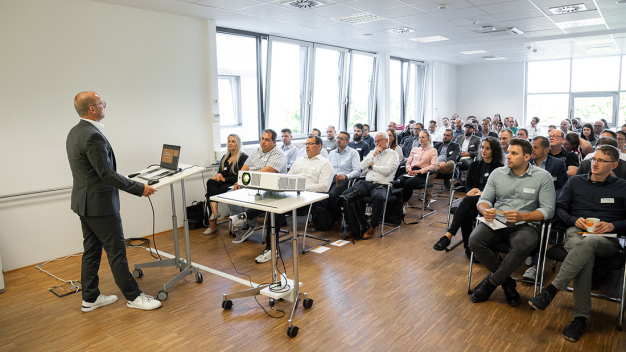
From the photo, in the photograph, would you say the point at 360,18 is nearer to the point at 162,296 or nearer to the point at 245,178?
the point at 245,178

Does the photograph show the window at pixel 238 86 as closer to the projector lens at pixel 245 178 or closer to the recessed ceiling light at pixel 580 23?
the projector lens at pixel 245 178

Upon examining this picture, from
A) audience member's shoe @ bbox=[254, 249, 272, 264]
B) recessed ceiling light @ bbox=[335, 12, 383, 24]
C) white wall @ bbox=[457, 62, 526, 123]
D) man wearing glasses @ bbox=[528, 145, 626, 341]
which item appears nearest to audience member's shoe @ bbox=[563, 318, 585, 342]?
man wearing glasses @ bbox=[528, 145, 626, 341]

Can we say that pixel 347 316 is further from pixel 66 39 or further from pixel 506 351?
pixel 66 39

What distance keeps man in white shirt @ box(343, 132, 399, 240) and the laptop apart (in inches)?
97.6

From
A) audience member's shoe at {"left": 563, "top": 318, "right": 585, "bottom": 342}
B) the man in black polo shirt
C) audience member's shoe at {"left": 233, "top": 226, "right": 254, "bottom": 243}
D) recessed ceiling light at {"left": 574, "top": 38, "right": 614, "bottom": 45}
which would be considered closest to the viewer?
audience member's shoe at {"left": 563, "top": 318, "right": 585, "bottom": 342}

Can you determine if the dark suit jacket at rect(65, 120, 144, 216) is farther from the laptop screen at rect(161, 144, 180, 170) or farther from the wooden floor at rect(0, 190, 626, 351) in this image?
the wooden floor at rect(0, 190, 626, 351)

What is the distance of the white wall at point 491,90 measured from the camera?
47.9 feet

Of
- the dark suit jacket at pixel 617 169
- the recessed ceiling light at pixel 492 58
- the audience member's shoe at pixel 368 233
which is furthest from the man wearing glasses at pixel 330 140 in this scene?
the recessed ceiling light at pixel 492 58

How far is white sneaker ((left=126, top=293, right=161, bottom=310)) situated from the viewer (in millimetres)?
3568

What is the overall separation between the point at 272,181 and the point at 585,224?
245 cm

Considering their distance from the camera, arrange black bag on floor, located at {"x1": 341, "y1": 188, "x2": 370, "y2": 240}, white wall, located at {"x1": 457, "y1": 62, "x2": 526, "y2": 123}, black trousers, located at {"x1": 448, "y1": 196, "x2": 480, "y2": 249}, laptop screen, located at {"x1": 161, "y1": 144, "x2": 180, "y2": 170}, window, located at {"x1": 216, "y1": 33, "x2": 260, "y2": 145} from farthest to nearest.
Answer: white wall, located at {"x1": 457, "y1": 62, "x2": 526, "y2": 123}, window, located at {"x1": 216, "y1": 33, "x2": 260, "y2": 145}, black bag on floor, located at {"x1": 341, "y1": 188, "x2": 370, "y2": 240}, black trousers, located at {"x1": 448, "y1": 196, "x2": 480, "y2": 249}, laptop screen, located at {"x1": 161, "y1": 144, "x2": 180, "y2": 170}

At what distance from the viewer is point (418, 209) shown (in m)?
6.92

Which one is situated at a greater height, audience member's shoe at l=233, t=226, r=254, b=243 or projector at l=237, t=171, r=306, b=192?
projector at l=237, t=171, r=306, b=192

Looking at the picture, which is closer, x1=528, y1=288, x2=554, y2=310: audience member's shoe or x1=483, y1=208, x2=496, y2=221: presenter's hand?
x1=528, y1=288, x2=554, y2=310: audience member's shoe
